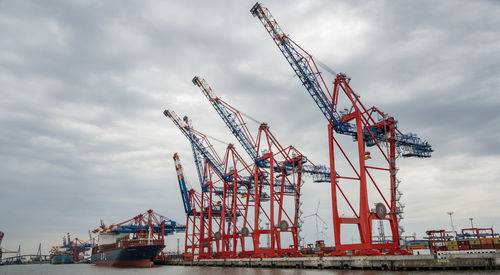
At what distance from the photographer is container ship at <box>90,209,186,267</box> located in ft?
249

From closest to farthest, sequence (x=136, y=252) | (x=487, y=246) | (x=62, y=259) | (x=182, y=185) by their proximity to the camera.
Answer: (x=487, y=246)
(x=136, y=252)
(x=182, y=185)
(x=62, y=259)

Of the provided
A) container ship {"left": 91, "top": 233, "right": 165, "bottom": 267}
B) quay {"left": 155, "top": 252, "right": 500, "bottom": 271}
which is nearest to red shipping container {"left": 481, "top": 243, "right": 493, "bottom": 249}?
quay {"left": 155, "top": 252, "right": 500, "bottom": 271}

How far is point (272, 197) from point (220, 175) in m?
18.8

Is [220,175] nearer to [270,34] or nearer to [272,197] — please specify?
[272,197]

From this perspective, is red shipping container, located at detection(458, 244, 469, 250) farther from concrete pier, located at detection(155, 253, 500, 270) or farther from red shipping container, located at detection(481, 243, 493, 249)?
concrete pier, located at detection(155, 253, 500, 270)

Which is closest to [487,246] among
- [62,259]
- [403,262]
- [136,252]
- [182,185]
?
[403,262]

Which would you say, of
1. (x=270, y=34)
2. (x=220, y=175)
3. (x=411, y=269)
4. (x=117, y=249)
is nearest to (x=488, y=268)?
(x=411, y=269)

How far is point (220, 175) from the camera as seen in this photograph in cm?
6919

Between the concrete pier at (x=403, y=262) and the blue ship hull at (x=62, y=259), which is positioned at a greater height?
the concrete pier at (x=403, y=262)

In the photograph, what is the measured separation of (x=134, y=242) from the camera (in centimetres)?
7869

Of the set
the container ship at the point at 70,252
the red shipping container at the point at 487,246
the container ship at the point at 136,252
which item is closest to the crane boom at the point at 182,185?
the container ship at the point at 136,252

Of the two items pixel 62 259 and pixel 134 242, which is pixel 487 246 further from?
pixel 62 259

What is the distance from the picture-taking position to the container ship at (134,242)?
75938 mm

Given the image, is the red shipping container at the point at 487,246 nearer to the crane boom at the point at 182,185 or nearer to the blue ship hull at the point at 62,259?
the crane boom at the point at 182,185
